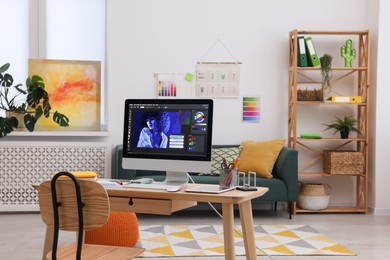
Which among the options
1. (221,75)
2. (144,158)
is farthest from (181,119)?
(221,75)

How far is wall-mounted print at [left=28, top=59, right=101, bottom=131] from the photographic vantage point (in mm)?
6242

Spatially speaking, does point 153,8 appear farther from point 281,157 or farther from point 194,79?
point 281,157

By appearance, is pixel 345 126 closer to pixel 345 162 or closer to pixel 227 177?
pixel 345 162

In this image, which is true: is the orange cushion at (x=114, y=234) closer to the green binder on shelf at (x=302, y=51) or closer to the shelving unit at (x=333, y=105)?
the shelving unit at (x=333, y=105)

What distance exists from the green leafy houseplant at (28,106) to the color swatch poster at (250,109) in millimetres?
1799

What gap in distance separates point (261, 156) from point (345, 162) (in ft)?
2.89

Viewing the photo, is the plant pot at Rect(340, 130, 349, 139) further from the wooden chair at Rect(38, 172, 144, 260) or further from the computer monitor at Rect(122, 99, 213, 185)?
the wooden chair at Rect(38, 172, 144, 260)

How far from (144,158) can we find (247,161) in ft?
8.49

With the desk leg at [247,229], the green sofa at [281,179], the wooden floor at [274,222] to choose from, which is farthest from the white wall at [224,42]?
the desk leg at [247,229]

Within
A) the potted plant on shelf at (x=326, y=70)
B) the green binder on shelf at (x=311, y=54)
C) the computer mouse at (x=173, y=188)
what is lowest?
the computer mouse at (x=173, y=188)

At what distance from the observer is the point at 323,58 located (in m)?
6.17

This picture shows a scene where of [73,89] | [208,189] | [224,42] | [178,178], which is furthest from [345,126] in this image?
[208,189]

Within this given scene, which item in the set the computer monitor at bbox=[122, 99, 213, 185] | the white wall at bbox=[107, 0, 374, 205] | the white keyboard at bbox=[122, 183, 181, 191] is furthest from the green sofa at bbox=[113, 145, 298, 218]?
the white keyboard at bbox=[122, 183, 181, 191]

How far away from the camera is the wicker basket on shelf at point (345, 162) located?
6184 mm
